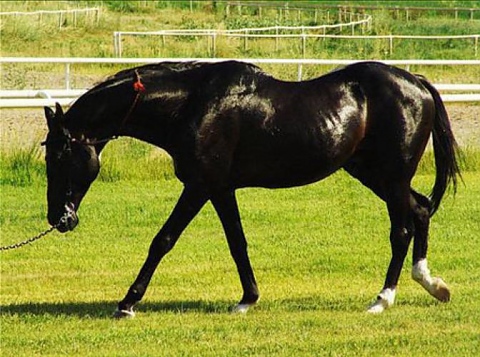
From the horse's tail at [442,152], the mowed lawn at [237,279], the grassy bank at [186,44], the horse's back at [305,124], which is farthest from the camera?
the grassy bank at [186,44]

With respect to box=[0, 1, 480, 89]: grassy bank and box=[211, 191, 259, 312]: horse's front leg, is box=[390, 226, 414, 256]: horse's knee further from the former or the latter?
box=[0, 1, 480, 89]: grassy bank

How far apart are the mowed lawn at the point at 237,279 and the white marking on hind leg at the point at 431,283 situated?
11 centimetres

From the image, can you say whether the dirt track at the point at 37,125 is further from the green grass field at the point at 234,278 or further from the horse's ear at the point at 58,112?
the horse's ear at the point at 58,112

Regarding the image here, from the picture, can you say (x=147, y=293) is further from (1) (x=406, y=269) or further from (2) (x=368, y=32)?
(2) (x=368, y=32)

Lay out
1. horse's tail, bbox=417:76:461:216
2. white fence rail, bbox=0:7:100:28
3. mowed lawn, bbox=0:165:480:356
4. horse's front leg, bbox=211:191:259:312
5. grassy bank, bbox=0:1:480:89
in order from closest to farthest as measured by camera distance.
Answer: mowed lawn, bbox=0:165:480:356 → horse's front leg, bbox=211:191:259:312 → horse's tail, bbox=417:76:461:216 → grassy bank, bbox=0:1:480:89 → white fence rail, bbox=0:7:100:28

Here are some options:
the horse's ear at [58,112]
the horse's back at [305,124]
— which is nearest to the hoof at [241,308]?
the horse's back at [305,124]

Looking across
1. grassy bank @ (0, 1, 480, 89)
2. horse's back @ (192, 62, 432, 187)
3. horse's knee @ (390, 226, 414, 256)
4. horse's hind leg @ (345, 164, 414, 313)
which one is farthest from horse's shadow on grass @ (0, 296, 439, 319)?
grassy bank @ (0, 1, 480, 89)

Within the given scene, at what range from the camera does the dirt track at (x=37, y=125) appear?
56.9ft

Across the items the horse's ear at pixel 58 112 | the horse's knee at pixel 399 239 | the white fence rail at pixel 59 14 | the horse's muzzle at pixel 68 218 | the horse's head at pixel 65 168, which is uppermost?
the horse's ear at pixel 58 112

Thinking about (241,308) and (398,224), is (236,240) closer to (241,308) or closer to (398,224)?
(241,308)

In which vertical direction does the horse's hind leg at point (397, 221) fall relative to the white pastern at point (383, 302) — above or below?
above

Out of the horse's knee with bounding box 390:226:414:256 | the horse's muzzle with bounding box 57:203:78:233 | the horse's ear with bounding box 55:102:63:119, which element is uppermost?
the horse's ear with bounding box 55:102:63:119

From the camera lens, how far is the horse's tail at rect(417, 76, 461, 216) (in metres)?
9.94

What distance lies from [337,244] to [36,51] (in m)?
23.5
